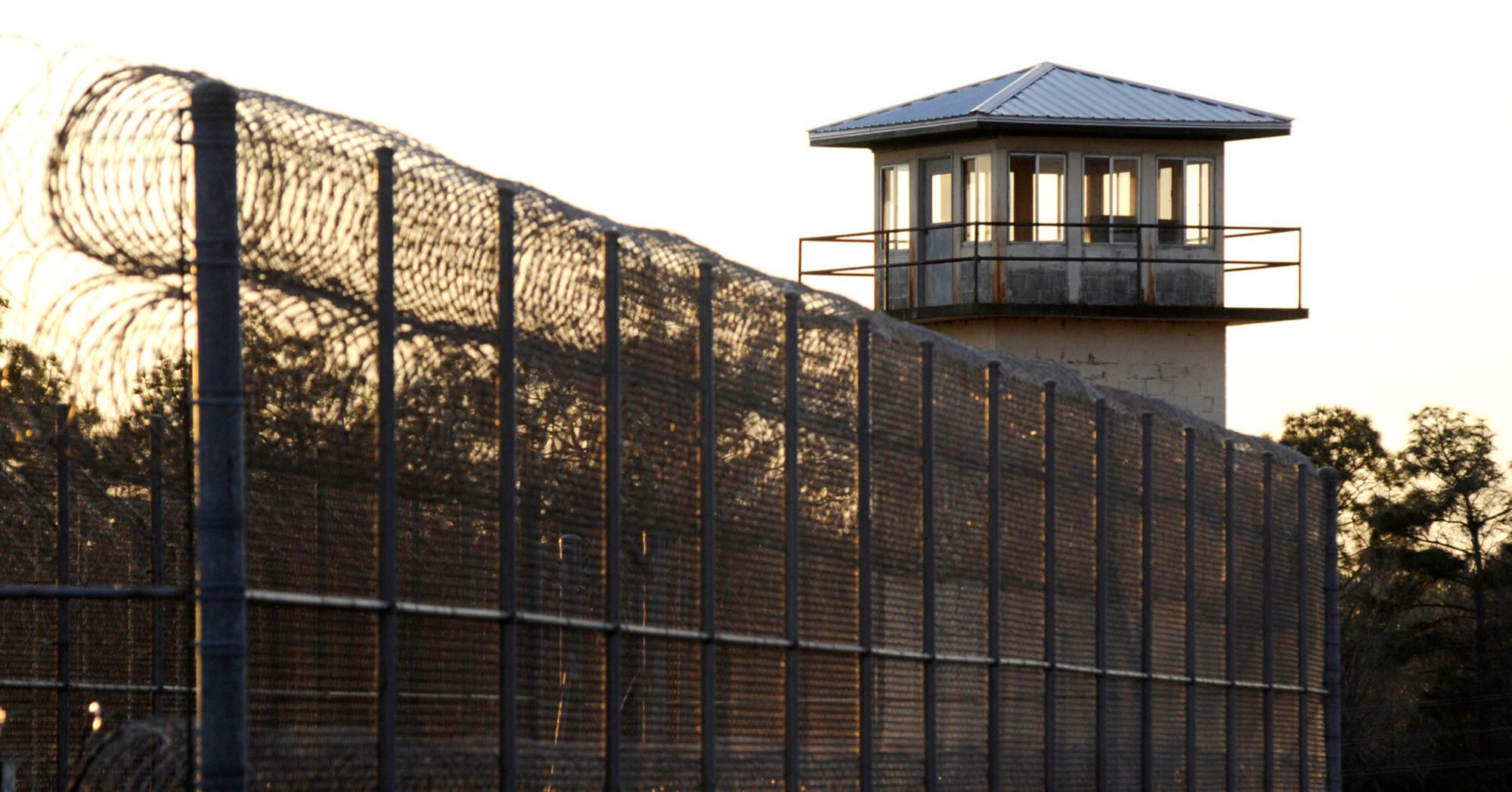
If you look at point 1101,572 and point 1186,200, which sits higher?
point 1186,200

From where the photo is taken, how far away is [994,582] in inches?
450

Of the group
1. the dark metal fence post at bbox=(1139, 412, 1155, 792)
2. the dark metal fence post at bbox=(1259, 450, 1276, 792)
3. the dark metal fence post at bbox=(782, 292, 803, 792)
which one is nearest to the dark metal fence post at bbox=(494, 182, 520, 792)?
the dark metal fence post at bbox=(782, 292, 803, 792)

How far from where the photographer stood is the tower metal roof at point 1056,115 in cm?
2761

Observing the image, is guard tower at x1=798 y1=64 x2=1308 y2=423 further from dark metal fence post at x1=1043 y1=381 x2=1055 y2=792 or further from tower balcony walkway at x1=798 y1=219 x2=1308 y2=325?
dark metal fence post at x1=1043 y1=381 x2=1055 y2=792

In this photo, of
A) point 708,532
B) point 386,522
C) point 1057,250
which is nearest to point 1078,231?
point 1057,250

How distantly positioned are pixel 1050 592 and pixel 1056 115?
16.1 metres

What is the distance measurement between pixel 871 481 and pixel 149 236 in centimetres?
459

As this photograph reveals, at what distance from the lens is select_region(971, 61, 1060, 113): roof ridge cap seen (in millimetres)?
27812

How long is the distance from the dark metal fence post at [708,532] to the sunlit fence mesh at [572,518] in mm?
15

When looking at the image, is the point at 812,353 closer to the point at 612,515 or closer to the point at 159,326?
the point at 612,515

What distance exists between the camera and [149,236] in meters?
6.06

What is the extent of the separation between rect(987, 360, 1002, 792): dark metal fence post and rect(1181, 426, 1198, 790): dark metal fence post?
288 cm

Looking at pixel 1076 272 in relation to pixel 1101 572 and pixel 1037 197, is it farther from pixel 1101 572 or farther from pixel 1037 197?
pixel 1101 572

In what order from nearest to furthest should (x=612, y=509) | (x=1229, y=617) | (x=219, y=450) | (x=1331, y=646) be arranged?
(x=219, y=450), (x=612, y=509), (x=1229, y=617), (x=1331, y=646)
